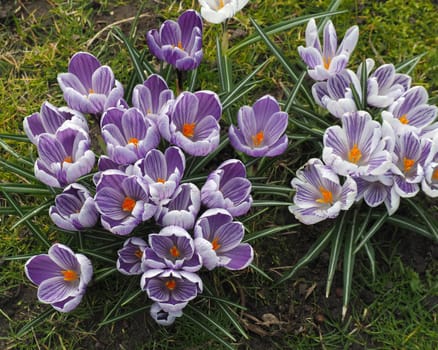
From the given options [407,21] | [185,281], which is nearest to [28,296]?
[185,281]

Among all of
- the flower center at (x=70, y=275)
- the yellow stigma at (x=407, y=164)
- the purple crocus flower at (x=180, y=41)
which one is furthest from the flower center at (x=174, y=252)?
the yellow stigma at (x=407, y=164)

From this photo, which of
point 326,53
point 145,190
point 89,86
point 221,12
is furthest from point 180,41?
point 145,190

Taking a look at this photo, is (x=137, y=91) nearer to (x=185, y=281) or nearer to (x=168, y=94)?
(x=168, y=94)

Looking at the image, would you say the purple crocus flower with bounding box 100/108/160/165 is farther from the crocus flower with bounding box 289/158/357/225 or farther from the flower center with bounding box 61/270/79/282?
the crocus flower with bounding box 289/158/357/225

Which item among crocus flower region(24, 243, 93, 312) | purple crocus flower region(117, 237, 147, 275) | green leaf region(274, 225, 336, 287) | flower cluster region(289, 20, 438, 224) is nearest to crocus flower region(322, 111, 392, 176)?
flower cluster region(289, 20, 438, 224)

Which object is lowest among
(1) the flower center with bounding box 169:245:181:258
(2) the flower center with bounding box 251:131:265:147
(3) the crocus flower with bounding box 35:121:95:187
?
(1) the flower center with bounding box 169:245:181:258

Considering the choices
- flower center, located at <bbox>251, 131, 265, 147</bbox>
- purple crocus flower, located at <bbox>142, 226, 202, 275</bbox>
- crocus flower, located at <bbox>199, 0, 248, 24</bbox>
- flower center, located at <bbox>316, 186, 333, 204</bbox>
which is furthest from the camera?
crocus flower, located at <bbox>199, 0, 248, 24</bbox>

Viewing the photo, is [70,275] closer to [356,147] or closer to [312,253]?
[312,253]
